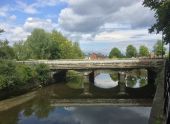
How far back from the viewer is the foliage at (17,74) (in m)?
59.2

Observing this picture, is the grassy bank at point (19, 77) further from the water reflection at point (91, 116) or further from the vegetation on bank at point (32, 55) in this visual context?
the water reflection at point (91, 116)

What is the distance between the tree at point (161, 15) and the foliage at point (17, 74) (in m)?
27.7

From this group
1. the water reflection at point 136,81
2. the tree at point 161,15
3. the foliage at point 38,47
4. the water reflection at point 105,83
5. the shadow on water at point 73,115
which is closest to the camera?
the tree at point 161,15

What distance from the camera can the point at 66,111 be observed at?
5103cm

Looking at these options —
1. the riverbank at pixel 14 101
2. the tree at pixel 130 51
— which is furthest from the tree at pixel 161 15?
the tree at pixel 130 51

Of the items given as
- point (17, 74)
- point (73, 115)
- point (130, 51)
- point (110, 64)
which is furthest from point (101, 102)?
point (130, 51)

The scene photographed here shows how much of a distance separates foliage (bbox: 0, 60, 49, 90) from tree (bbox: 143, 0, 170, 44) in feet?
90.9

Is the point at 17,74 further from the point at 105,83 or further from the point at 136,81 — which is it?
the point at 136,81

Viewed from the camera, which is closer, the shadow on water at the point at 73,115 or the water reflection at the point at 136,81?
the shadow on water at the point at 73,115

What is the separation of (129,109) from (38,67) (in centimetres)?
3559

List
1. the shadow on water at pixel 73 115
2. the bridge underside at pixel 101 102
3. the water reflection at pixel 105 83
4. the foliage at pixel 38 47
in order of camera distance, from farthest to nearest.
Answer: the foliage at pixel 38 47 < the water reflection at pixel 105 83 < the bridge underside at pixel 101 102 < the shadow on water at pixel 73 115

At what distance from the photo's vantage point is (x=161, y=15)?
36.2 metres

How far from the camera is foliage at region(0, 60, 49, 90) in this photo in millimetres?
59241

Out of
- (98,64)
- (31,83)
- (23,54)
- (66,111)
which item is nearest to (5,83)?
(66,111)
